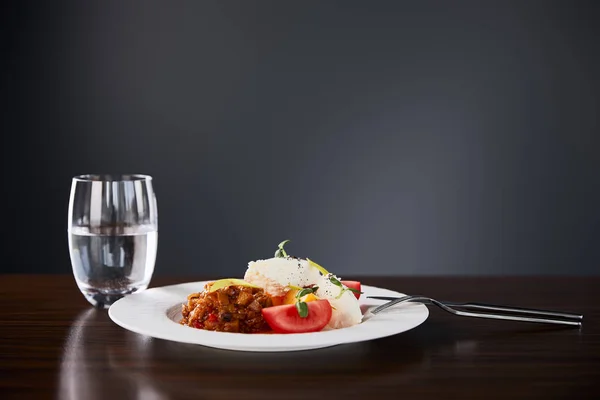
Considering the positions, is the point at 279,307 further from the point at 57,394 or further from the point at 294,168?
the point at 294,168

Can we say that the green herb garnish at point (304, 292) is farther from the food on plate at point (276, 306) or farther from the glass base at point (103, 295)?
the glass base at point (103, 295)

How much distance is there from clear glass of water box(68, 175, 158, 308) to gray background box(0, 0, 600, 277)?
90.4 inches

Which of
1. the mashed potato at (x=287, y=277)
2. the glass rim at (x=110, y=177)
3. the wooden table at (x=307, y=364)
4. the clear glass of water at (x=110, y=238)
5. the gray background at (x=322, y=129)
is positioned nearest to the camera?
the wooden table at (x=307, y=364)

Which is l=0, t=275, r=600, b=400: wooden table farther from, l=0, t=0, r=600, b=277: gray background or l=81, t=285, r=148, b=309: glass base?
l=0, t=0, r=600, b=277: gray background

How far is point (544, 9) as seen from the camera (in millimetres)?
3797

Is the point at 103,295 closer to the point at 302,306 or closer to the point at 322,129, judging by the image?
the point at 302,306

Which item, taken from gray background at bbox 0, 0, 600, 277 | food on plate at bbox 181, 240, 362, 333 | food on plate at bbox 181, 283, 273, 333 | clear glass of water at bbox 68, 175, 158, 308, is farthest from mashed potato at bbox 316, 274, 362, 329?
gray background at bbox 0, 0, 600, 277

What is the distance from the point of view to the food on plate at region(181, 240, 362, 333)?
3.83 ft

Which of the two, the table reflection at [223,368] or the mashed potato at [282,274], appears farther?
the mashed potato at [282,274]

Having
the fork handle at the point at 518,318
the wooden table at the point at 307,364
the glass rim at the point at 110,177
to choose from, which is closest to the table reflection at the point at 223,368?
the wooden table at the point at 307,364

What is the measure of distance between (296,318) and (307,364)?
4.4 inches

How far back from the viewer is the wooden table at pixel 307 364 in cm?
94

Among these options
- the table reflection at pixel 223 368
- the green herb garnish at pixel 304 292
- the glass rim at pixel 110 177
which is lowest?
the table reflection at pixel 223 368

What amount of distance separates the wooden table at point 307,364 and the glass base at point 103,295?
25mm
